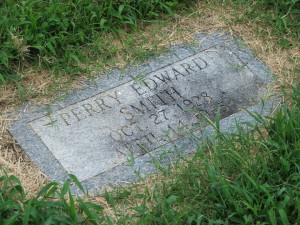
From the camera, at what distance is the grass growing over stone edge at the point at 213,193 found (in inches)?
114

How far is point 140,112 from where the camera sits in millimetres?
3652

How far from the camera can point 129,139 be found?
3.50 metres

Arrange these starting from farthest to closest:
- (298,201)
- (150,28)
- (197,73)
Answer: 1. (150,28)
2. (197,73)
3. (298,201)

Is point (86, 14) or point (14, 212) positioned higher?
point (86, 14)

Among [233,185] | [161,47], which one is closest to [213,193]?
[233,185]

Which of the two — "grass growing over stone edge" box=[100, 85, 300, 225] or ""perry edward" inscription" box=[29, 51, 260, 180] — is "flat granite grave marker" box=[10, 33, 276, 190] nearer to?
""perry edward" inscription" box=[29, 51, 260, 180]

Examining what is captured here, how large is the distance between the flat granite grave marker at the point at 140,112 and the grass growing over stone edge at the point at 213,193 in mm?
174

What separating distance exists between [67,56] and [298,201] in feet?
5.77

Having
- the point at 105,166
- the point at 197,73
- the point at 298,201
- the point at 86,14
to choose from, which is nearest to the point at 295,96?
the point at 197,73

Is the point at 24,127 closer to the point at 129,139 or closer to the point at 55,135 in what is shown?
the point at 55,135

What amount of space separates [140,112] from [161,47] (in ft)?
2.13

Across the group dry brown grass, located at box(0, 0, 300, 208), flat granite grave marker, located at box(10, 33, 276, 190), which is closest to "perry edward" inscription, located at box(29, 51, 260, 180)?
flat granite grave marker, located at box(10, 33, 276, 190)

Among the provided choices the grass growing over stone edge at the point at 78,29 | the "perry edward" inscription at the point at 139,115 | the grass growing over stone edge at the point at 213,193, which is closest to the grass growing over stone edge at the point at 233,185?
the grass growing over stone edge at the point at 213,193

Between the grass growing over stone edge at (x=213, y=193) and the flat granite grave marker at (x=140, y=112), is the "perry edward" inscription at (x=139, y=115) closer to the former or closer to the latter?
the flat granite grave marker at (x=140, y=112)
